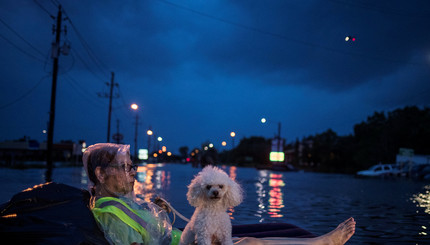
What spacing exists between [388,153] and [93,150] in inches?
2682

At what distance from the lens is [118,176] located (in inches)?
122

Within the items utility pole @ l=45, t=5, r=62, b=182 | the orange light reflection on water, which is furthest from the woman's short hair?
utility pole @ l=45, t=5, r=62, b=182

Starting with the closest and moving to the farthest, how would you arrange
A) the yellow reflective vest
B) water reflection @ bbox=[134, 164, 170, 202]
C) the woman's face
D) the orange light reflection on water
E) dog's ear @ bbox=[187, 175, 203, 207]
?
1. the yellow reflective vest
2. the woman's face
3. dog's ear @ bbox=[187, 175, 203, 207]
4. the orange light reflection on water
5. water reflection @ bbox=[134, 164, 170, 202]

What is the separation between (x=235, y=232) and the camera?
5.70 meters

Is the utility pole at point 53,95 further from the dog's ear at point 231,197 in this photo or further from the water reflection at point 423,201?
the dog's ear at point 231,197

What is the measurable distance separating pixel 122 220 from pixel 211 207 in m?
0.96

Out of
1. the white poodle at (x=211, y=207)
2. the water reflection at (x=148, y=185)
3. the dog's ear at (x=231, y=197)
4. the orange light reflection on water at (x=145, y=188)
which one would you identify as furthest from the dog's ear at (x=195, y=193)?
the water reflection at (x=148, y=185)

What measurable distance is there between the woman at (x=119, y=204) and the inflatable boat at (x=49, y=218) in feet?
0.30

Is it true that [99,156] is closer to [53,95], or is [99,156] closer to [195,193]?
[195,193]

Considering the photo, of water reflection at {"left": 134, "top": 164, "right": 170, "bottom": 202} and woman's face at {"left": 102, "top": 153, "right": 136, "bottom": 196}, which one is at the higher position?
woman's face at {"left": 102, "top": 153, "right": 136, "bottom": 196}

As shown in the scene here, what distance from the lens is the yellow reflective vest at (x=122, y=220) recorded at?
A: 9.12 feet

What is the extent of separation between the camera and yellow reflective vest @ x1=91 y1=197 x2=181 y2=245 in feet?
9.12

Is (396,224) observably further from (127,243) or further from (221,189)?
(127,243)

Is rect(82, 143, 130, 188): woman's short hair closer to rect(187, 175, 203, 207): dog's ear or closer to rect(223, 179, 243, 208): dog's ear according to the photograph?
rect(187, 175, 203, 207): dog's ear
